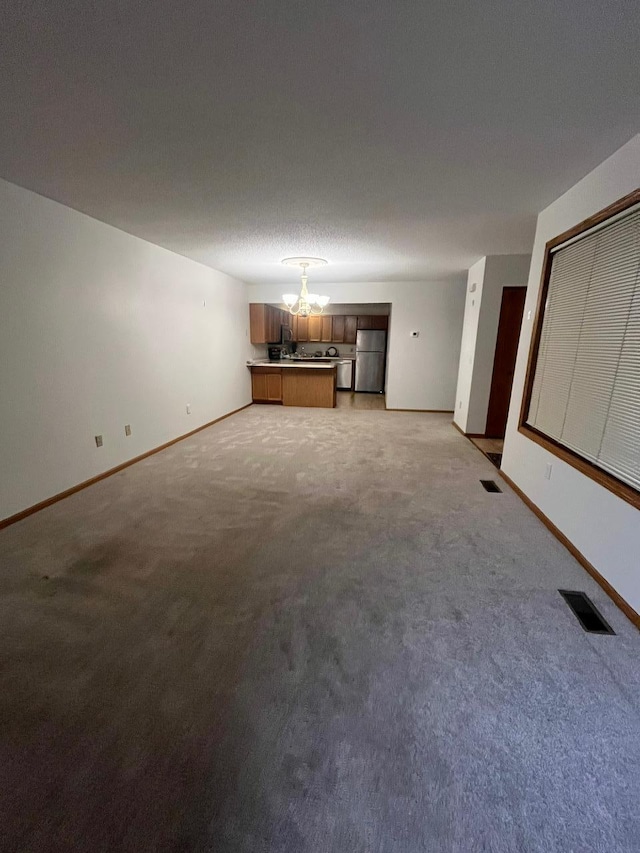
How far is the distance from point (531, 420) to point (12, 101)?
3.89 m

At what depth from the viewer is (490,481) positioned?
11.5ft

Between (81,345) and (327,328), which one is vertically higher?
(327,328)

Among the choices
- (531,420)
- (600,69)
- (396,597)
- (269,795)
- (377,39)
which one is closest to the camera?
(269,795)

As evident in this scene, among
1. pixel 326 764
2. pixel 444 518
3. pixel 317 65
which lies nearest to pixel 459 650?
pixel 326 764

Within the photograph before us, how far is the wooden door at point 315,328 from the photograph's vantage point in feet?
29.0

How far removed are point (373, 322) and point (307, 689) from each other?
8204 millimetres

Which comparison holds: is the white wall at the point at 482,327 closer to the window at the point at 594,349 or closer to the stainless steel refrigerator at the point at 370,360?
the window at the point at 594,349

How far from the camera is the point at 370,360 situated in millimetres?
8742

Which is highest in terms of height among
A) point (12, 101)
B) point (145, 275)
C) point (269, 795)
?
point (12, 101)

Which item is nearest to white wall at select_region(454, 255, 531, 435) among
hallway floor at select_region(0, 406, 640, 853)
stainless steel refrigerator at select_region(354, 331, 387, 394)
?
hallway floor at select_region(0, 406, 640, 853)

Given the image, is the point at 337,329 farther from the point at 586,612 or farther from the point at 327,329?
the point at 586,612

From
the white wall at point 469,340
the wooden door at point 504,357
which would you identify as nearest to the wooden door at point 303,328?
the white wall at point 469,340

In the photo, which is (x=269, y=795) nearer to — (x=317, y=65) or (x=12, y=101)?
(x=317, y=65)

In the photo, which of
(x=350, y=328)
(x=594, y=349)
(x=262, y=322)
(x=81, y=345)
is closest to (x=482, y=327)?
(x=594, y=349)
